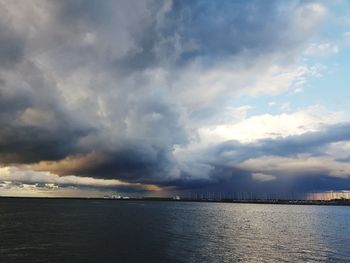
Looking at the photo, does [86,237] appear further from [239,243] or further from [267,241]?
[267,241]

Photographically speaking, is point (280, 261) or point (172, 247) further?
point (172, 247)

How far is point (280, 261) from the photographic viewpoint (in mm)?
61250

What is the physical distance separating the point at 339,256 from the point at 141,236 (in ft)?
158

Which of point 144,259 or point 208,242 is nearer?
point 144,259

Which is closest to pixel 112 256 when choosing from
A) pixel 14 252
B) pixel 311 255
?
pixel 14 252

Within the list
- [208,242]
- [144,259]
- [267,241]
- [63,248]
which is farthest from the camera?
[267,241]

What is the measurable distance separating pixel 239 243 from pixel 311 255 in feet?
61.9

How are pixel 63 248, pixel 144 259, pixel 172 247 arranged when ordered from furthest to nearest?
pixel 172 247 < pixel 63 248 < pixel 144 259

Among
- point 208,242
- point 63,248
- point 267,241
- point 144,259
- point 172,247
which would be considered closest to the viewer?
point 144,259

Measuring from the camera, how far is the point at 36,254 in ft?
198

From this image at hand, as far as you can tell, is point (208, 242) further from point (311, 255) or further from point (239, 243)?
point (311, 255)

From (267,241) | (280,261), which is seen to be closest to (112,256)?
(280,261)

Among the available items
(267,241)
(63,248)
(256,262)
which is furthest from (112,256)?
(267,241)

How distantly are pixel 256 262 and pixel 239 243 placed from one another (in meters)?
23.6
